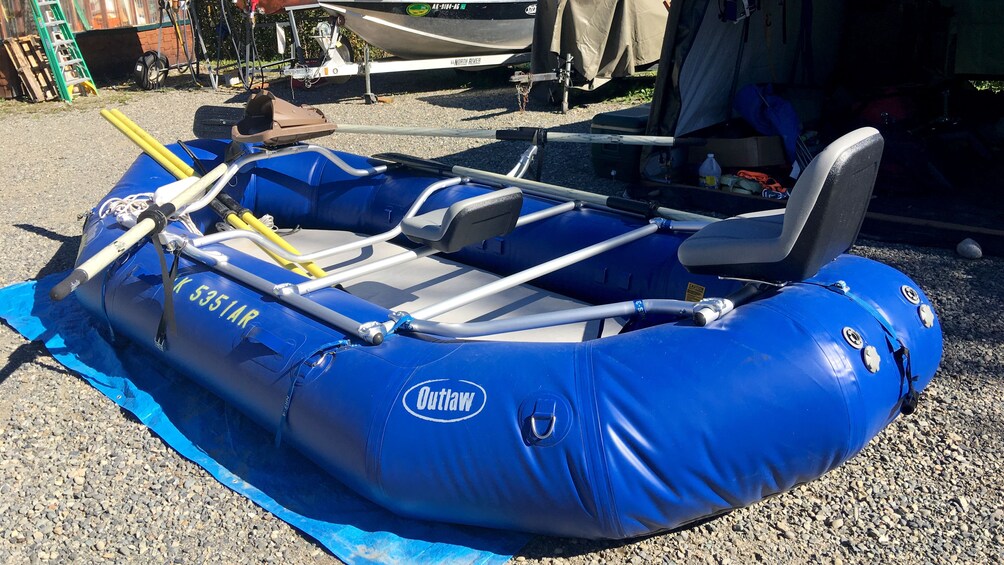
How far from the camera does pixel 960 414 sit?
3100 mm

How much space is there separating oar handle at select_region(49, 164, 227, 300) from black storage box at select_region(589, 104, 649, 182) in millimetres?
3198

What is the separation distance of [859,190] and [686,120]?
3422mm

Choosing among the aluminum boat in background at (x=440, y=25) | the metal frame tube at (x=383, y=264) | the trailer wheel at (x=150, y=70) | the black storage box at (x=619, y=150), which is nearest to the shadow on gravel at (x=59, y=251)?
the metal frame tube at (x=383, y=264)

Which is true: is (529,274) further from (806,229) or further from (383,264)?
(806,229)

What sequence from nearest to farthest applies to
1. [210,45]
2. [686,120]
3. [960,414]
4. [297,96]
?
1. [960,414]
2. [686,120]
3. [297,96]
4. [210,45]

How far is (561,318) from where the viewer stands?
2.61 m

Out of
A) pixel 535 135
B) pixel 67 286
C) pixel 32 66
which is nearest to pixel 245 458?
pixel 67 286

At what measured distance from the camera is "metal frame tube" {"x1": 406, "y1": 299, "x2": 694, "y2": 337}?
2582 mm

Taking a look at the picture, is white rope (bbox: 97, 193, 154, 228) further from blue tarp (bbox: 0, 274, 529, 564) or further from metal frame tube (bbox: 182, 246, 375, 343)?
metal frame tube (bbox: 182, 246, 375, 343)

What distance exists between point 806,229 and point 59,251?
15.7 ft

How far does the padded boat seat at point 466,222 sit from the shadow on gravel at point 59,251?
283cm

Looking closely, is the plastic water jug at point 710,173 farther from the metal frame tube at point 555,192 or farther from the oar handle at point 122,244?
the oar handle at point 122,244

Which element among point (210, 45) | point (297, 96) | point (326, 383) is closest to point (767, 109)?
point (326, 383)

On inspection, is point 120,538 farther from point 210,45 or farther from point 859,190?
point 210,45
